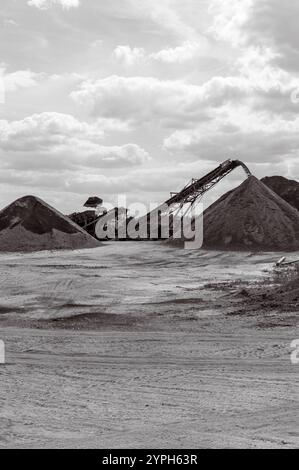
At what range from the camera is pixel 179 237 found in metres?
36.9

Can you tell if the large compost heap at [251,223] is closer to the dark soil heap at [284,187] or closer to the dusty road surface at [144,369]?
the dark soil heap at [284,187]

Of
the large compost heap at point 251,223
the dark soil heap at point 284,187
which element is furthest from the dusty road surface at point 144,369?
the dark soil heap at point 284,187

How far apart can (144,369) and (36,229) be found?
28959mm

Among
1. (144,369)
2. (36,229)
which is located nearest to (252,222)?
(36,229)

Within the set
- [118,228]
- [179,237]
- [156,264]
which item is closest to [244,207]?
[179,237]

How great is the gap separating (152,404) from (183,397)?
0.49m

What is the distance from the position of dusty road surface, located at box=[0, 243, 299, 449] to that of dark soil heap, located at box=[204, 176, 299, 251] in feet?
46.3

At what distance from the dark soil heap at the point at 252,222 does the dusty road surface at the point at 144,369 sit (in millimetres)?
14119

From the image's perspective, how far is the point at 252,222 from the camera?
3512 cm

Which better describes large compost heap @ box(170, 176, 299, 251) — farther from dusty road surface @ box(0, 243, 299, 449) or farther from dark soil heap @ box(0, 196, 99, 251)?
dusty road surface @ box(0, 243, 299, 449)

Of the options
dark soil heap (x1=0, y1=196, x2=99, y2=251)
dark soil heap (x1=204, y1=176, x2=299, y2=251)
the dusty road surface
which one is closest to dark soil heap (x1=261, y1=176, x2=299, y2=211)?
dark soil heap (x1=204, y1=176, x2=299, y2=251)

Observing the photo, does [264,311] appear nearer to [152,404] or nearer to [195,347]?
[195,347]

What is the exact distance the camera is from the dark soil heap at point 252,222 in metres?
33.8

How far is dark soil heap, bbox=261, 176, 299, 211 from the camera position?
159ft
